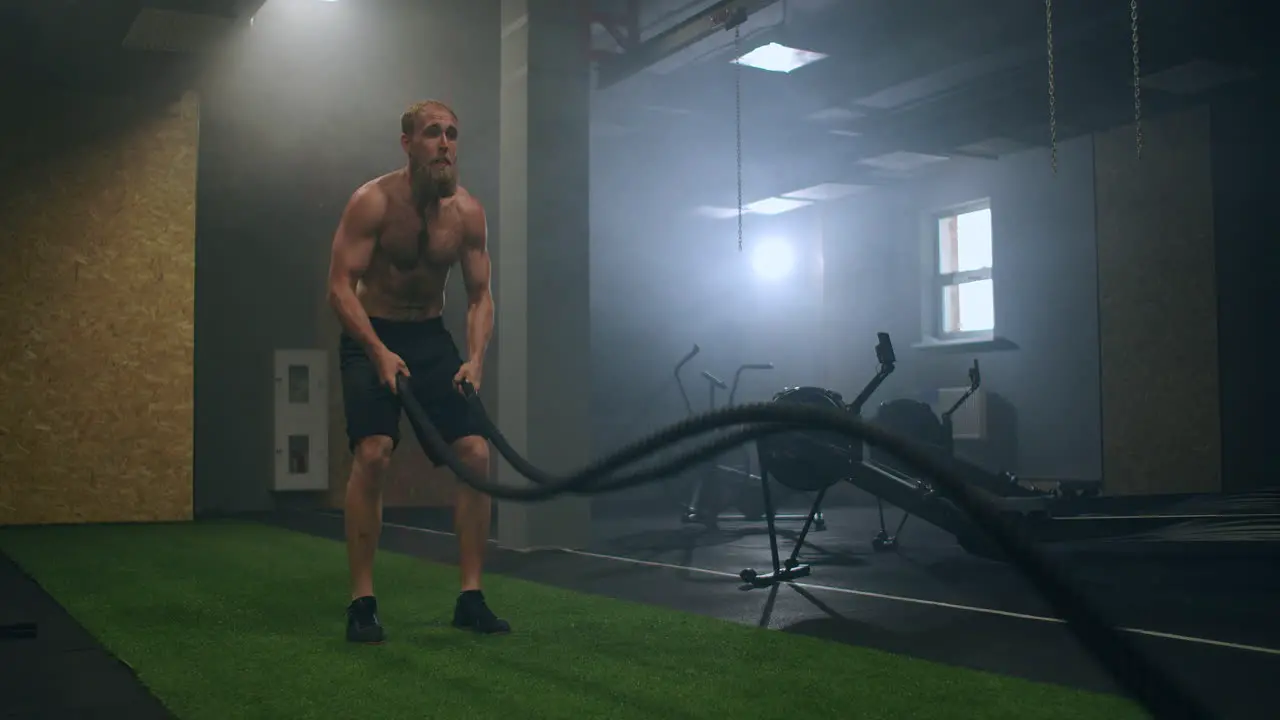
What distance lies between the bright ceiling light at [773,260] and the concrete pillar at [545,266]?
703 cm

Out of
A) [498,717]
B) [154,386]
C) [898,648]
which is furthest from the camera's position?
[154,386]

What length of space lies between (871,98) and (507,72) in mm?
4470

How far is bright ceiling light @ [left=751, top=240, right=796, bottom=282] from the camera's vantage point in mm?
12367

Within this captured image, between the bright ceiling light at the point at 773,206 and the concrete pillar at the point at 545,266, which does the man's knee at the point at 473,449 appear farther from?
the bright ceiling light at the point at 773,206

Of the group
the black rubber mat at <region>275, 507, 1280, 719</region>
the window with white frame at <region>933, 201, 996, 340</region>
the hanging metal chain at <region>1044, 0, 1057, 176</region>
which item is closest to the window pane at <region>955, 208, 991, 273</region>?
the window with white frame at <region>933, 201, 996, 340</region>

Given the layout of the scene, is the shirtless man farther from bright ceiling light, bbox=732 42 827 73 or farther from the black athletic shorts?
bright ceiling light, bbox=732 42 827 73

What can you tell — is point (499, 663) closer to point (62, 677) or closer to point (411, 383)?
point (411, 383)

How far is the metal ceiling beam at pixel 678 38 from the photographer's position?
659cm

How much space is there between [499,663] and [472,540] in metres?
0.55

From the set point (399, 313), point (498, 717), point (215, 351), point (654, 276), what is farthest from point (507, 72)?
point (654, 276)

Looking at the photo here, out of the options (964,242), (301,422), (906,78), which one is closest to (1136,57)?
(906,78)

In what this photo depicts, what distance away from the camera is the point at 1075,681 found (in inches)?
95.0

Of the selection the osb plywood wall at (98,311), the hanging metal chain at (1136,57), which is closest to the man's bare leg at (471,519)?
the hanging metal chain at (1136,57)

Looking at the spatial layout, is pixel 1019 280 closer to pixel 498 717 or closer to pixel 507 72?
pixel 507 72
